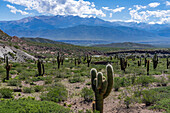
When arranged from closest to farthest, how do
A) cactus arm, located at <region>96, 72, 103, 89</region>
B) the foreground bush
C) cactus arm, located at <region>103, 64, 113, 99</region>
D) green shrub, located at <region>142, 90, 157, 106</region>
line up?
1. the foreground bush
2. cactus arm, located at <region>96, 72, 103, 89</region>
3. cactus arm, located at <region>103, 64, 113, 99</region>
4. green shrub, located at <region>142, 90, 157, 106</region>

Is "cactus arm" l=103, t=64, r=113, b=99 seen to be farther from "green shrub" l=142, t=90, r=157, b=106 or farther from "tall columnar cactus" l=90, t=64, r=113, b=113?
"green shrub" l=142, t=90, r=157, b=106

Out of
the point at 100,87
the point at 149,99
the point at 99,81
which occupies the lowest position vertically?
the point at 149,99

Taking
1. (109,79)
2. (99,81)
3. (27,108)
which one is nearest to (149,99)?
(109,79)

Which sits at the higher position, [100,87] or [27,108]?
[100,87]

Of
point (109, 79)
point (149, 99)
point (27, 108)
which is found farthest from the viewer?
point (149, 99)

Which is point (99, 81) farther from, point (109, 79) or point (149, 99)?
point (149, 99)

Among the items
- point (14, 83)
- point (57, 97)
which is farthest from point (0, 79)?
point (57, 97)

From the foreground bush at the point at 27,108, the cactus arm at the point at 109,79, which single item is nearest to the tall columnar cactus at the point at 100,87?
the cactus arm at the point at 109,79

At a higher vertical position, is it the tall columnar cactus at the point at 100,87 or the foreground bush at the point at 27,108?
the tall columnar cactus at the point at 100,87

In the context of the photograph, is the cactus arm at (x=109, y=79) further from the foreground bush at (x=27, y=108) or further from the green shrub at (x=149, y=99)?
the green shrub at (x=149, y=99)

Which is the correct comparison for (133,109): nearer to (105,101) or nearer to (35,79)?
(105,101)

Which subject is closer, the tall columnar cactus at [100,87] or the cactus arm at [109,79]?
the tall columnar cactus at [100,87]

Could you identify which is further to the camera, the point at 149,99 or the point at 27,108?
the point at 149,99

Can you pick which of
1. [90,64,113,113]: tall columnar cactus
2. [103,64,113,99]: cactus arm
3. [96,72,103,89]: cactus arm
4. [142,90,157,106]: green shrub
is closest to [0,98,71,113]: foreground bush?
[90,64,113,113]: tall columnar cactus
